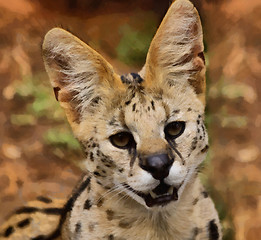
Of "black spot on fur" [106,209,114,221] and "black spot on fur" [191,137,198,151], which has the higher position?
"black spot on fur" [191,137,198,151]

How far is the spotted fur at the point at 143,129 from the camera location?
184 centimetres

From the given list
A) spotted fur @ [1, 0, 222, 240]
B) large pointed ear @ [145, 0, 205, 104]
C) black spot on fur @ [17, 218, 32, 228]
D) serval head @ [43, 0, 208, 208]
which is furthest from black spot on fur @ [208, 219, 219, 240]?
black spot on fur @ [17, 218, 32, 228]

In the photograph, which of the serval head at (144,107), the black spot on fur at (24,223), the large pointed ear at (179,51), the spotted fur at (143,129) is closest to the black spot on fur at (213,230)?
the spotted fur at (143,129)

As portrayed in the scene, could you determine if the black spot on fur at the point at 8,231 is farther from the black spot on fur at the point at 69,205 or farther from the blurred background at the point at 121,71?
the blurred background at the point at 121,71

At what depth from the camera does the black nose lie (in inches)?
67.9

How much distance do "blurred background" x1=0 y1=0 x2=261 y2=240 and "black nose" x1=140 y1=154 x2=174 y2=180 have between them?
82 cm

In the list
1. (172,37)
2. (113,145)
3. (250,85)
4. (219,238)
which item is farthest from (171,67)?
(250,85)

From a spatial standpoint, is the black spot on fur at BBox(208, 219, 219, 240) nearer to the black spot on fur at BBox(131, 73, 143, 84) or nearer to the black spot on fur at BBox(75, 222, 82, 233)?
the black spot on fur at BBox(75, 222, 82, 233)

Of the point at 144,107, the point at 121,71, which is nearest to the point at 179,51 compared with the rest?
the point at 144,107

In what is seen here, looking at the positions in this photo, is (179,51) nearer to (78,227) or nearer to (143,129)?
(143,129)

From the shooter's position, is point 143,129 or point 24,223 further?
point 24,223

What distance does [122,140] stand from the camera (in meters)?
1.89

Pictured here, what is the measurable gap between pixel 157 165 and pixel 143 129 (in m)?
0.16

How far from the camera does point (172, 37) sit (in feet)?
6.55
